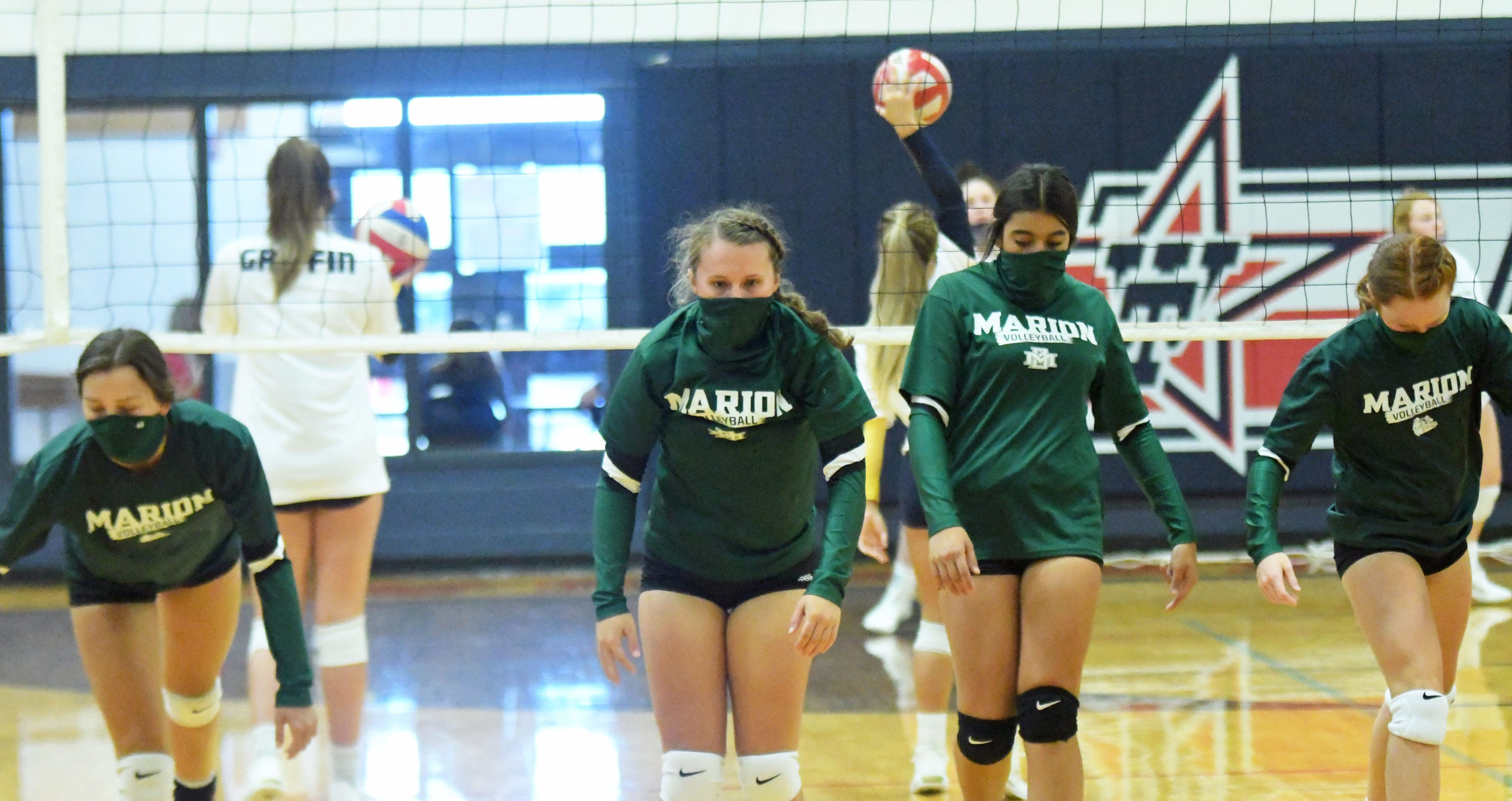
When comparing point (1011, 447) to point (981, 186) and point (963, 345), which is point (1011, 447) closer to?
point (963, 345)

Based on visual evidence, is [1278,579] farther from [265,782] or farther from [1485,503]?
[1485,503]

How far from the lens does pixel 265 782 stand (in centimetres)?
435

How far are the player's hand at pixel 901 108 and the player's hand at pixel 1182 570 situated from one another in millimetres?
1465

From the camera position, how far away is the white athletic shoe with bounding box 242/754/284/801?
14.3 ft

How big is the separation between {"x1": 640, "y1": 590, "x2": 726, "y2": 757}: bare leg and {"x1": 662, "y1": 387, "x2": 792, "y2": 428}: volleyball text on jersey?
0.39 metres

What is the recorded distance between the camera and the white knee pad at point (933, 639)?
4277mm

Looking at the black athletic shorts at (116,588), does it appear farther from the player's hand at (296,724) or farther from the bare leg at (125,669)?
the player's hand at (296,724)

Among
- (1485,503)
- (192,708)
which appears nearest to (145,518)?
(192,708)

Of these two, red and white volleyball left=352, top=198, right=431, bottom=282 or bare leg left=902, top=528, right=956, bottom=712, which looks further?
red and white volleyball left=352, top=198, right=431, bottom=282

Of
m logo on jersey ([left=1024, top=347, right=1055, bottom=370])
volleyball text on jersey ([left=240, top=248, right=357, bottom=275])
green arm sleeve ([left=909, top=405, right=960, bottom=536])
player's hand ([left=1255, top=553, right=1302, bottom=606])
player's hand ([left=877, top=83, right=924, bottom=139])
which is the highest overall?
player's hand ([left=877, top=83, right=924, bottom=139])

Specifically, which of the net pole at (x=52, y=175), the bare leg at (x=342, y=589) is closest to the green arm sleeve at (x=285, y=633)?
the bare leg at (x=342, y=589)

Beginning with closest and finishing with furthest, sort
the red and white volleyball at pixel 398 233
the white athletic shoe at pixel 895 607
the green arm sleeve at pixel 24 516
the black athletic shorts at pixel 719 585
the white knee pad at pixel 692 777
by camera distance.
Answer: the white knee pad at pixel 692 777
the black athletic shorts at pixel 719 585
the green arm sleeve at pixel 24 516
the red and white volleyball at pixel 398 233
the white athletic shoe at pixel 895 607

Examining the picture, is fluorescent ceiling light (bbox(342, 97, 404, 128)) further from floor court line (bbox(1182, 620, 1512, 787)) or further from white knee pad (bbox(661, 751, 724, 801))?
white knee pad (bbox(661, 751, 724, 801))

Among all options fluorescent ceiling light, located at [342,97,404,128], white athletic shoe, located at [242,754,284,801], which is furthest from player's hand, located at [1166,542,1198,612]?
fluorescent ceiling light, located at [342,97,404,128]
